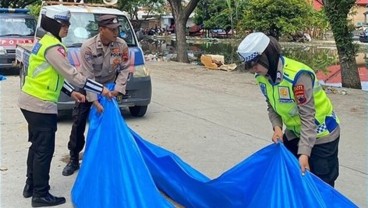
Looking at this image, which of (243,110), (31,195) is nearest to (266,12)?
(243,110)

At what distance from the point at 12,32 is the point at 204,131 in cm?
1067

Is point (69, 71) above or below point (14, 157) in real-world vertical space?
above

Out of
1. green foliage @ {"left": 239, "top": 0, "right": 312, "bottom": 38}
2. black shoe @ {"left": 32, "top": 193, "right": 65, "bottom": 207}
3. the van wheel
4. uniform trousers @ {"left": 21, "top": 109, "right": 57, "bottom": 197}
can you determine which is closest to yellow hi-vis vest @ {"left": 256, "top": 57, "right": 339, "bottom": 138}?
uniform trousers @ {"left": 21, "top": 109, "right": 57, "bottom": 197}

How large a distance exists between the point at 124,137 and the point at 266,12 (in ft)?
78.0

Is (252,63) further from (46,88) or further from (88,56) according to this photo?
(88,56)

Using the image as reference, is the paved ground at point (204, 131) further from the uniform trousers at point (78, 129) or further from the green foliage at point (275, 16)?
the green foliage at point (275, 16)

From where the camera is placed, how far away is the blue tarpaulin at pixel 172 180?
10.6ft

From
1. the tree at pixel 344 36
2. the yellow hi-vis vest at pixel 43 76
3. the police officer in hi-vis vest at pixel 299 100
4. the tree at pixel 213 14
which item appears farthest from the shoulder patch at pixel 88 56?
the tree at pixel 213 14

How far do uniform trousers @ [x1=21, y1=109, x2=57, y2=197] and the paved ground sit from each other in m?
0.25

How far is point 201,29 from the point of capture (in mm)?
61312

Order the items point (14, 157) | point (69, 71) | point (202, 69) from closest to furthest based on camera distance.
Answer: point (69, 71)
point (14, 157)
point (202, 69)

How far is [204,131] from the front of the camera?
777 cm

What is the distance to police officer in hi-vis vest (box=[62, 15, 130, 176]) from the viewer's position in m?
5.56

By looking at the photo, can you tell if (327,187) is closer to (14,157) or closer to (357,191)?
(357,191)
